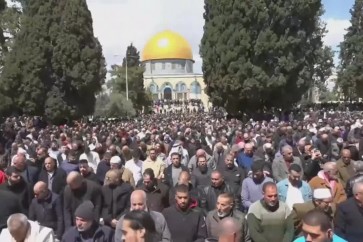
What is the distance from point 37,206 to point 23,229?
2316 mm

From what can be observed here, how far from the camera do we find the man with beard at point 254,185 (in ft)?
29.1

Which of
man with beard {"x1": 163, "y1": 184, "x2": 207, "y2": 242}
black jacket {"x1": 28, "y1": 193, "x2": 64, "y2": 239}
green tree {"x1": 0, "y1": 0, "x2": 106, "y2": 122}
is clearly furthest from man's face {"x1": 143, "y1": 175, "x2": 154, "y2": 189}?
green tree {"x1": 0, "y1": 0, "x2": 106, "y2": 122}

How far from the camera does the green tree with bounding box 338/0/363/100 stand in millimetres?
57688

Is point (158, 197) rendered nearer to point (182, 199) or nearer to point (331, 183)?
point (182, 199)

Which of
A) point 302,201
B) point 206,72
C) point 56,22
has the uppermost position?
point 56,22

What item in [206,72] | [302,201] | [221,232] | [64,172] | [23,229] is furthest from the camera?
[206,72]

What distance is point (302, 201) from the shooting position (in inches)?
314

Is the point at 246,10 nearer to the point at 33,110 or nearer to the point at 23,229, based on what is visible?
the point at 33,110

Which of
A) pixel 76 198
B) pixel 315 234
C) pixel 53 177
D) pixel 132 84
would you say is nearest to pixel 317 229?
pixel 315 234

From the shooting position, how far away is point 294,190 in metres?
8.10

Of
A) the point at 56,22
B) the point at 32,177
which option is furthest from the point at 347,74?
the point at 32,177

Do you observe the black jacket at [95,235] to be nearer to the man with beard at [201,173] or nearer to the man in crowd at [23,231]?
the man in crowd at [23,231]

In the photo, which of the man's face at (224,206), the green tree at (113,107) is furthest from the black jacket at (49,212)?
the green tree at (113,107)

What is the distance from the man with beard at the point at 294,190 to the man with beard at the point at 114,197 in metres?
2.02
